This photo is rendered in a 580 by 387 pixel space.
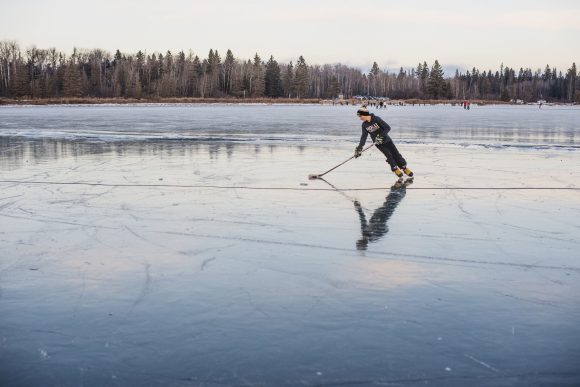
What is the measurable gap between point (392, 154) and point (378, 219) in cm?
375

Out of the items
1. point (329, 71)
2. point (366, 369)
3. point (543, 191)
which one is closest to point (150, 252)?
point (366, 369)

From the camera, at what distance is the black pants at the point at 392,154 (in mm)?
10367

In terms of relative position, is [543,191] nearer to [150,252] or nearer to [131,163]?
[150,252]

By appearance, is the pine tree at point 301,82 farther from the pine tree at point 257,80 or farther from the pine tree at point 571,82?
the pine tree at point 571,82

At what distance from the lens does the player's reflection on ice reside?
6117mm

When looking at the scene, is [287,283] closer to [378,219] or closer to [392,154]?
[378,219]

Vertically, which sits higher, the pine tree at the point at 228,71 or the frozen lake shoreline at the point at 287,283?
the pine tree at the point at 228,71

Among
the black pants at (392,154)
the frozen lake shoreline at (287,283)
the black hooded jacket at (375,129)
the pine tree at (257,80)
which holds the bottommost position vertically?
the frozen lake shoreline at (287,283)

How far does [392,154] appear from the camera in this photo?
1062cm

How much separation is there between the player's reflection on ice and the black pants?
3.58 feet

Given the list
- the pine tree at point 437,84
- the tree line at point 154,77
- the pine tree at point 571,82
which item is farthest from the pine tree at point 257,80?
the pine tree at point 571,82

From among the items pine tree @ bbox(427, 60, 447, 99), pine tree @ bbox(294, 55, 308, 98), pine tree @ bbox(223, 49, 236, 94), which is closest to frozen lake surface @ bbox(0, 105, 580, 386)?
pine tree @ bbox(223, 49, 236, 94)

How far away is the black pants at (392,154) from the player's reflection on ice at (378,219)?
1.09 metres

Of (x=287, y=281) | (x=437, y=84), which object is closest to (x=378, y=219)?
(x=287, y=281)
